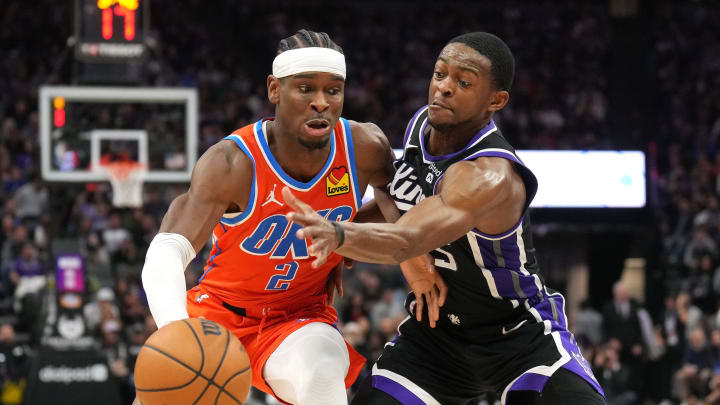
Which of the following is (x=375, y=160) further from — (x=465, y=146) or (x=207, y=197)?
(x=207, y=197)

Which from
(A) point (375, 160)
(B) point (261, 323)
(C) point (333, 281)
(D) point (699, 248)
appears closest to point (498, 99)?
(A) point (375, 160)

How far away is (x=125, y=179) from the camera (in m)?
10.4

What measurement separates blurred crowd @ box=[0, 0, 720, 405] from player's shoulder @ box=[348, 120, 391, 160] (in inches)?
253

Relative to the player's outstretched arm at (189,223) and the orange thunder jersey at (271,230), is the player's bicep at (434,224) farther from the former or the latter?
the player's outstretched arm at (189,223)

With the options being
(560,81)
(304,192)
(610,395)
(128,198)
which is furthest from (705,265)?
(304,192)

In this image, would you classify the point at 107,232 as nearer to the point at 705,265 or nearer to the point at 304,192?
→ the point at 705,265

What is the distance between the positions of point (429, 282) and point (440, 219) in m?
0.58

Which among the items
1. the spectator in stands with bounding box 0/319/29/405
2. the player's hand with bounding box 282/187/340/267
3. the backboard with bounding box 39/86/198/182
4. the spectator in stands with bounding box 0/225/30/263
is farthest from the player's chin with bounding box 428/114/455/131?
the spectator in stands with bounding box 0/225/30/263

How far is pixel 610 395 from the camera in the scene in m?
12.1

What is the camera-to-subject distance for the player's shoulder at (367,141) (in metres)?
4.60

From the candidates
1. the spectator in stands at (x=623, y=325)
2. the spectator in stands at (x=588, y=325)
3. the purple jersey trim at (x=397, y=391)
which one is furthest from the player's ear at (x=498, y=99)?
the spectator in stands at (x=588, y=325)

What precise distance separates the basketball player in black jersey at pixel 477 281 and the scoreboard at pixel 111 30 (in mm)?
6132

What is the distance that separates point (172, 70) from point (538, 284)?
50.1 ft

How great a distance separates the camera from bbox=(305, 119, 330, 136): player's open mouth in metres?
4.23
